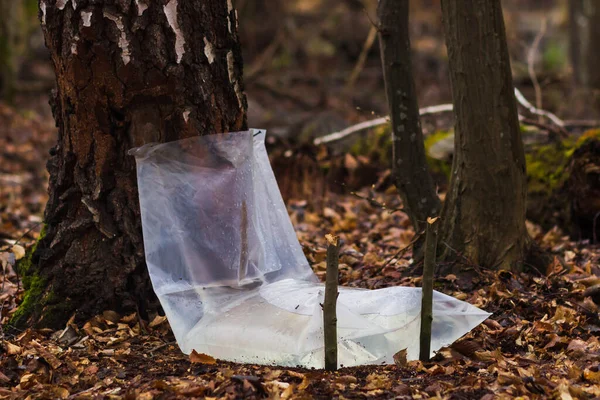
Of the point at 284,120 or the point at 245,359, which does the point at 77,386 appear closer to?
the point at 245,359

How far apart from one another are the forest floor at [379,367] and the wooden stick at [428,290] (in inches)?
3.1

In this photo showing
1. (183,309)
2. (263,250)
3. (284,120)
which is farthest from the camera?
(284,120)

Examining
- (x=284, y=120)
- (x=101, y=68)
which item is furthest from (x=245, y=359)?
(x=284, y=120)

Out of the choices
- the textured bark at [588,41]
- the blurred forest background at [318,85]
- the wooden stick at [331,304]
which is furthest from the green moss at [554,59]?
the wooden stick at [331,304]

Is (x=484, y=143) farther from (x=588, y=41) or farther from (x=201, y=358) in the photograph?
(x=588, y=41)

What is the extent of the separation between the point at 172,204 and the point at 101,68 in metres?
0.64

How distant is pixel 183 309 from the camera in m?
2.93

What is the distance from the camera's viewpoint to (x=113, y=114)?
306cm

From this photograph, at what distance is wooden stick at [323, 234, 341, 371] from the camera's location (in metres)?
2.33

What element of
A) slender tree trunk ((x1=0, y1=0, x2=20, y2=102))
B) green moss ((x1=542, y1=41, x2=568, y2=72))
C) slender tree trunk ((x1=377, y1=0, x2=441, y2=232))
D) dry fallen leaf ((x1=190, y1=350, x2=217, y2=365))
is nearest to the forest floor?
dry fallen leaf ((x1=190, y1=350, x2=217, y2=365))

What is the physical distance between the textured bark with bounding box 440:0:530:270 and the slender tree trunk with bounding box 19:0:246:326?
1.06m

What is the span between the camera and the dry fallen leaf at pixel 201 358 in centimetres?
273

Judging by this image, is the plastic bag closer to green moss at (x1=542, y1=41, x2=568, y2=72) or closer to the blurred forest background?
the blurred forest background

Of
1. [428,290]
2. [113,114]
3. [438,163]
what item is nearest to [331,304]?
[428,290]
